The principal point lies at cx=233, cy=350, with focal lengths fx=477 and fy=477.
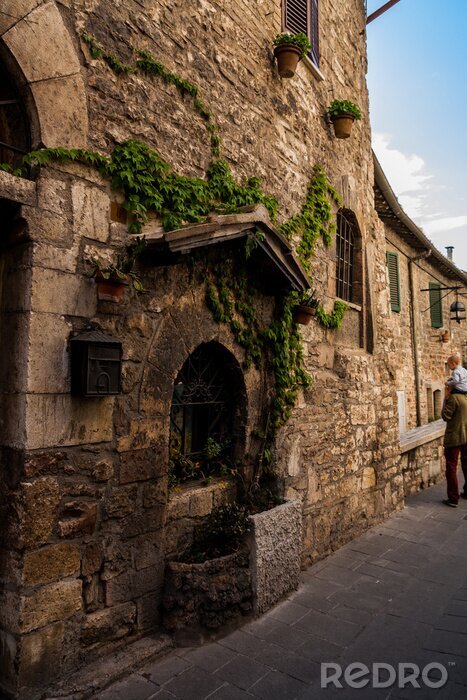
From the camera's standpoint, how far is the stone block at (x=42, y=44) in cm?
256

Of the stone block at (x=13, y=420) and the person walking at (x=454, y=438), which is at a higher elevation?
the stone block at (x=13, y=420)

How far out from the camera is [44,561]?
257 cm

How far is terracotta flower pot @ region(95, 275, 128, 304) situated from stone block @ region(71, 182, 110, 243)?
0.96 feet

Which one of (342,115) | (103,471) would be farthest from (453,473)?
(103,471)

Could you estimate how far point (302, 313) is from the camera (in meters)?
4.65

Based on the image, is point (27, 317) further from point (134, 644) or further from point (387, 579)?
point (387, 579)

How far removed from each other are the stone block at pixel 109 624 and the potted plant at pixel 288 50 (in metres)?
4.77

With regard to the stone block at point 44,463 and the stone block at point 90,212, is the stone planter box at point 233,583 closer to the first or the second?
the stone block at point 44,463

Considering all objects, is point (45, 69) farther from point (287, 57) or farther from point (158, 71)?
point (287, 57)

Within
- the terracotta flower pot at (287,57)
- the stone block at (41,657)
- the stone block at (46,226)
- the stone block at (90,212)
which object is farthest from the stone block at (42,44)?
the stone block at (41,657)

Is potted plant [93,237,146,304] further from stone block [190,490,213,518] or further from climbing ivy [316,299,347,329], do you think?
climbing ivy [316,299,347,329]

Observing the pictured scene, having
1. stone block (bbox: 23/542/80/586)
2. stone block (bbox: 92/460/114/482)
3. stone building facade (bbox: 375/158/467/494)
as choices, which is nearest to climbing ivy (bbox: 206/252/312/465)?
stone block (bbox: 92/460/114/482)

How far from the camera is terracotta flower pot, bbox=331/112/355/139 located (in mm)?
5602

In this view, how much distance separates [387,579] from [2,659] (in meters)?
3.22
